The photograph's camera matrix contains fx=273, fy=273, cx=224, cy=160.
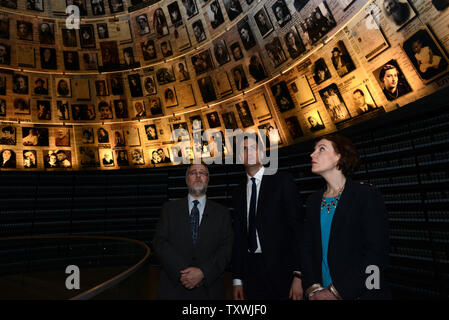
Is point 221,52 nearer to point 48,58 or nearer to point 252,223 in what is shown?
point 48,58

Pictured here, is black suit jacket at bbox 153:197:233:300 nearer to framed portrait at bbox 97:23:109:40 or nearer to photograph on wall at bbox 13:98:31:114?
photograph on wall at bbox 13:98:31:114

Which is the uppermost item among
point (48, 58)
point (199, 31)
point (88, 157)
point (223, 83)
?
point (48, 58)

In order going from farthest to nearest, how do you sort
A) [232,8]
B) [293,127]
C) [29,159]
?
[29,159] < [232,8] < [293,127]

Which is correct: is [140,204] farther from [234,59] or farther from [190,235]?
[190,235]

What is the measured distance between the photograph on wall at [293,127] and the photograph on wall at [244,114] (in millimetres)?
1193

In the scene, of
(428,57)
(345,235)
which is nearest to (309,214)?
(345,235)

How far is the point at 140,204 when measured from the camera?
8.74 meters

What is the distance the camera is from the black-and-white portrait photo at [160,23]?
883 cm

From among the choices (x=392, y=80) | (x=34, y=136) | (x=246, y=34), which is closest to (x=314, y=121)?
(x=392, y=80)

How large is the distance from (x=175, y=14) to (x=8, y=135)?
657cm

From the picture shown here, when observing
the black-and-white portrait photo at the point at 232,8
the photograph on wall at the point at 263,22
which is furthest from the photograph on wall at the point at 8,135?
the photograph on wall at the point at 263,22

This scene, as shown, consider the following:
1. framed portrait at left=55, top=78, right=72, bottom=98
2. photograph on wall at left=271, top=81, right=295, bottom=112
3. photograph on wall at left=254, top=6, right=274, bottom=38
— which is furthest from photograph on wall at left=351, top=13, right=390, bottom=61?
framed portrait at left=55, top=78, right=72, bottom=98

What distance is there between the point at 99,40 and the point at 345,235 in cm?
1028

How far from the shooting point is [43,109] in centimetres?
915
